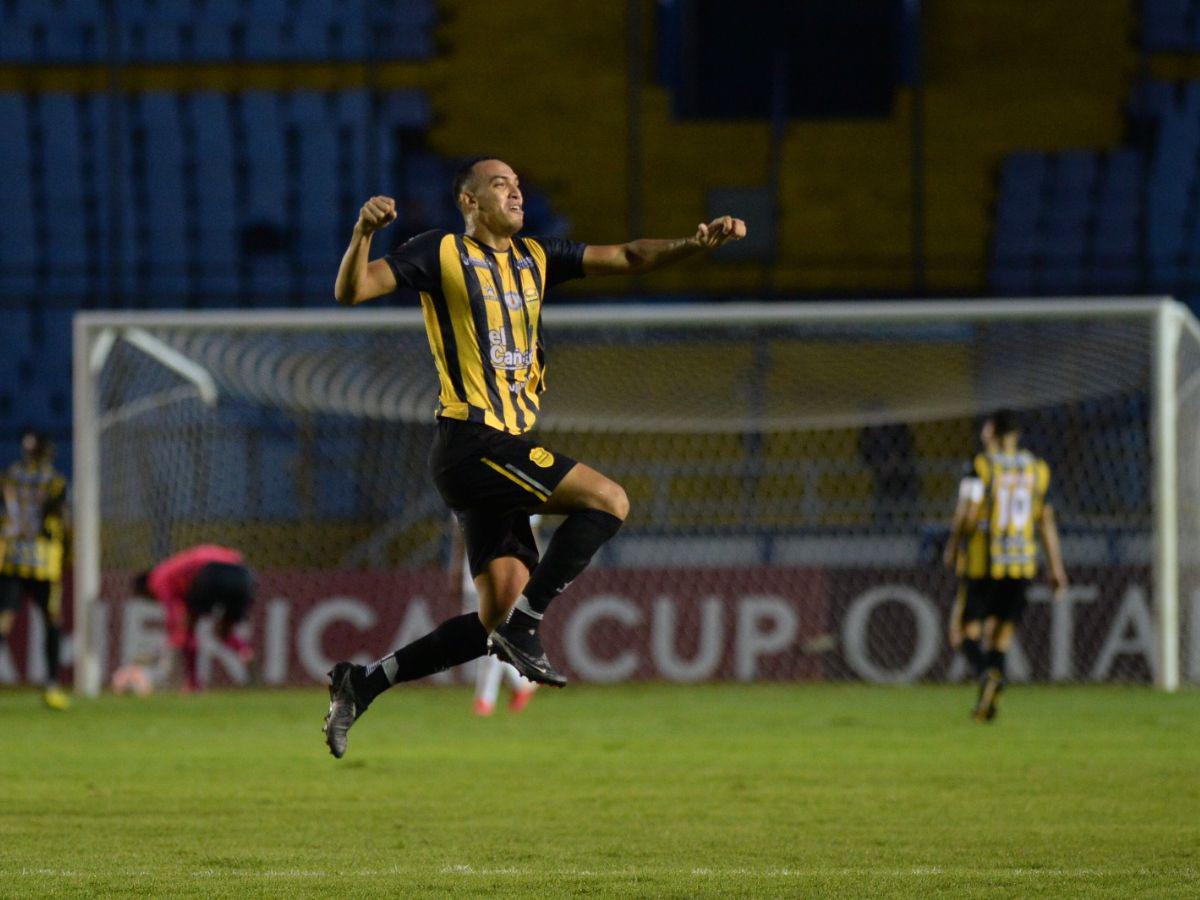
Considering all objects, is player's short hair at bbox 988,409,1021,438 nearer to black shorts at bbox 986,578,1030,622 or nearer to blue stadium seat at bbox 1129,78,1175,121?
black shorts at bbox 986,578,1030,622

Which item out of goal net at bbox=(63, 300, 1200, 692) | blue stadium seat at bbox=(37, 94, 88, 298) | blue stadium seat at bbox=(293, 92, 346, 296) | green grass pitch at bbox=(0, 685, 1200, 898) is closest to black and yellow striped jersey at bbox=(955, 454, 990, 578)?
green grass pitch at bbox=(0, 685, 1200, 898)

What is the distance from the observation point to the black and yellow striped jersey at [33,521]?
43.5ft

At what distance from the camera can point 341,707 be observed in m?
6.03

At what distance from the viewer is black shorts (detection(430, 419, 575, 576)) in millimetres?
5703

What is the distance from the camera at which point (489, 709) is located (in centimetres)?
1201

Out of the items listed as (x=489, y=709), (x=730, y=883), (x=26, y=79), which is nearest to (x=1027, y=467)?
(x=489, y=709)

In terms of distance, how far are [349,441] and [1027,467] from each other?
26.3 feet

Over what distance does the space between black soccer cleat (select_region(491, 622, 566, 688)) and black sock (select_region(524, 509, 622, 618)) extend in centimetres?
12

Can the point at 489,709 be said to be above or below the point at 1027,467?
below

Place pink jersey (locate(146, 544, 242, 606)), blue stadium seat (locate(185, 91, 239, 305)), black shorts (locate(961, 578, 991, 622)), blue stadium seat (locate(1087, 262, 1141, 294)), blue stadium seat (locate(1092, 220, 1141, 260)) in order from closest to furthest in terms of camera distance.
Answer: black shorts (locate(961, 578, 991, 622)) < pink jersey (locate(146, 544, 242, 606)) < blue stadium seat (locate(1087, 262, 1141, 294)) < blue stadium seat (locate(1092, 220, 1141, 260)) < blue stadium seat (locate(185, 91, 239, 305))

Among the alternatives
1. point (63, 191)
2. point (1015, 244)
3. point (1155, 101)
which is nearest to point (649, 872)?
point (1015, 244)

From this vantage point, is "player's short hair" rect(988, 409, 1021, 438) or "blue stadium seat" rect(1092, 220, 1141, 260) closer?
"player's short hair" rect(988, 409, 1021, 438)

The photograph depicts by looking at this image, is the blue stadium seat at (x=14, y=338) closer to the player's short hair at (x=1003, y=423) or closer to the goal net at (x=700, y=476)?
the goal net at (x=700, y=476)

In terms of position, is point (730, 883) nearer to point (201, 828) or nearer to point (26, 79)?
point (201, 828)
